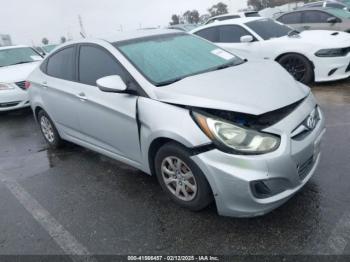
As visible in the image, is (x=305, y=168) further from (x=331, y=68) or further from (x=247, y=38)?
(x=247, y=38)

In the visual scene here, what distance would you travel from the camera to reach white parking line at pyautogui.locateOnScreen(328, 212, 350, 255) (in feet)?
8.16

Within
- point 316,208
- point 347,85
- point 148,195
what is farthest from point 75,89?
point 347,85

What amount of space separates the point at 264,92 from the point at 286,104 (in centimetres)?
22

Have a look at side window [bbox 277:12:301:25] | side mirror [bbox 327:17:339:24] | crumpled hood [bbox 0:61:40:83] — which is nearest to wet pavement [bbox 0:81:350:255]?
crumpled hood [bbox 0:61:40:83]

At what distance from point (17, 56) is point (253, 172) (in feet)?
27.9

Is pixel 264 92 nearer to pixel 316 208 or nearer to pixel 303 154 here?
pixel 303 154

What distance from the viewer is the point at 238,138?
103 inches

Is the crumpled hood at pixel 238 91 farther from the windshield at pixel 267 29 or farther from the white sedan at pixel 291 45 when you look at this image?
the windshield at pixel 267 29

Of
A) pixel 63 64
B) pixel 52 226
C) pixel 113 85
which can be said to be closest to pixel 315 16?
pixel 63 64

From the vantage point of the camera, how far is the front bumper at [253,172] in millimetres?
2525

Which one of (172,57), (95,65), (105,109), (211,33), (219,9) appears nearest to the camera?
(105,109)

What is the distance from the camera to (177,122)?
2.83 meters

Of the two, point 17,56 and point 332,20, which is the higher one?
point 332,20

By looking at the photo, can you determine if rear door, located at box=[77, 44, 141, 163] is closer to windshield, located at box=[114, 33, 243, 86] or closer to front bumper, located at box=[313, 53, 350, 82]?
windshield, located at box=[114, 33, 243, 86]
